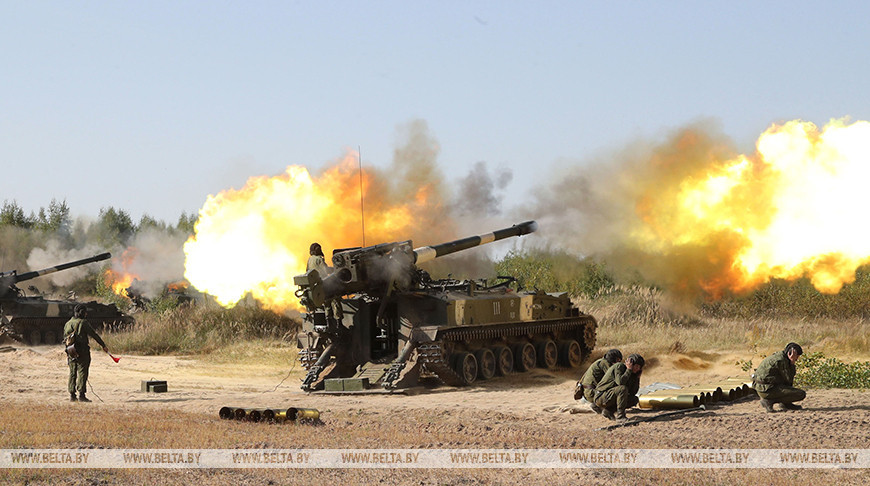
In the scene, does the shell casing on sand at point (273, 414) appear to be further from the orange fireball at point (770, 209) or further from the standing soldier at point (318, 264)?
the orange fireball at point (770, 209)

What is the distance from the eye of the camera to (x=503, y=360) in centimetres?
2331

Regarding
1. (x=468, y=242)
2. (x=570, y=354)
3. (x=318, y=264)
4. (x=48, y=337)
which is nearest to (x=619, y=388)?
(x=318, y=264)

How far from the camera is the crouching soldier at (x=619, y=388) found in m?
14.7

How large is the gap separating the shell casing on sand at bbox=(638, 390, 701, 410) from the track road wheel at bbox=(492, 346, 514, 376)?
7299mm

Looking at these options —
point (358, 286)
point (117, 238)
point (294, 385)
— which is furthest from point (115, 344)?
point (117, 238)

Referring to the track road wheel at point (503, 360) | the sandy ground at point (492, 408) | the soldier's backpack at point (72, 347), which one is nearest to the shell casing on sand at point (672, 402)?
the sandy ground at point (492, 408)

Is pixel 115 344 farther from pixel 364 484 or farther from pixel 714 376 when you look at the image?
pixel 364 484

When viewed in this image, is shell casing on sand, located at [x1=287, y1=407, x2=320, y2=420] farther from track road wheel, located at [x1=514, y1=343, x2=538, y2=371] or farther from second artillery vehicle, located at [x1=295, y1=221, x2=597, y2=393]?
track road wheel, located at [x1=514, y1=343, x2=538, y2=371]

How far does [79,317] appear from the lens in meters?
19.5

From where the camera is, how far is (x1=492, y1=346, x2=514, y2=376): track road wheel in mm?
23016

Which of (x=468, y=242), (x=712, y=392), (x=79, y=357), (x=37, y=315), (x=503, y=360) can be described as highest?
(x=468, y=242)

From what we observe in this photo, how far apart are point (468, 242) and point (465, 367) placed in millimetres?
3726

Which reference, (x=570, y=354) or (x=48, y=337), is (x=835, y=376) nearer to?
(x=570, y=354)

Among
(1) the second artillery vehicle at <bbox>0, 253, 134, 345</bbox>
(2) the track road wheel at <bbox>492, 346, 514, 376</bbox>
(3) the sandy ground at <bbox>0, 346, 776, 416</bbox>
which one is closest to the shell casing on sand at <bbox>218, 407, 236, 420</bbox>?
(3) the sandy ground at <bbox>0, 346, 776, 416</bbox>
